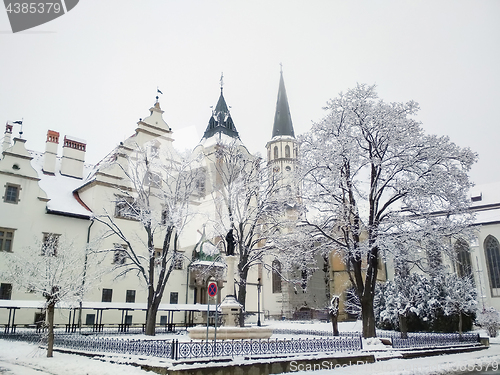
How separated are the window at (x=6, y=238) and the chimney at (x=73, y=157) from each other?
8.40m

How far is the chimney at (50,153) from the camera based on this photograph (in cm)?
3509

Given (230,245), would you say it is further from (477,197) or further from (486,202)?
(477,197)

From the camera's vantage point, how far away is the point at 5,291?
27703 mm

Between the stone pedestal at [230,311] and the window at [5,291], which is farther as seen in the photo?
the window at [5,291]

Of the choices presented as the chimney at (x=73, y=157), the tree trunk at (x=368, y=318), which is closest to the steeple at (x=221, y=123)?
the chimney at (x=73, y=157)

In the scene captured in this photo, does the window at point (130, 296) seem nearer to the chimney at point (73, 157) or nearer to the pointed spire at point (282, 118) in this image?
the chimney at point (73, 157)

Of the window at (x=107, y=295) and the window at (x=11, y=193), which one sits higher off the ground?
the window at (x=11, y=193)

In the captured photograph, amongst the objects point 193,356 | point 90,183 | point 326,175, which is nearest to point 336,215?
point 326,175

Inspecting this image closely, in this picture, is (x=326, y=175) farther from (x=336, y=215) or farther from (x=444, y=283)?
(x=444, y=283)

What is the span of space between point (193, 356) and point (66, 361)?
5027 millimetres

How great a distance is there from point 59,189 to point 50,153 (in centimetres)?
347

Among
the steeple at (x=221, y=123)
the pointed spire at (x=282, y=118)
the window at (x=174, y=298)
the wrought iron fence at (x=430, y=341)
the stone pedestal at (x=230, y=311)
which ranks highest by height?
the pointed spire at (x=282, y=118)

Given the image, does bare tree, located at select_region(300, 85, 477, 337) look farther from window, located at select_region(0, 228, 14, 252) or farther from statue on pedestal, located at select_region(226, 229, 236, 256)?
window, located at select_region(0, 228, 14, 252)

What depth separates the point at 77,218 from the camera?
1272 inches
